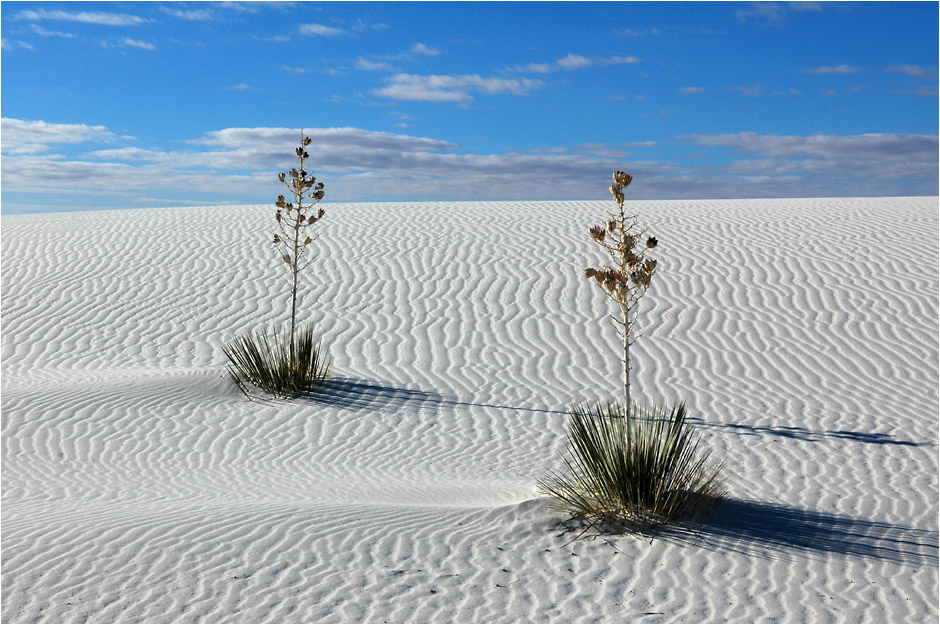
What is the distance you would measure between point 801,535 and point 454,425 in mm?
3590

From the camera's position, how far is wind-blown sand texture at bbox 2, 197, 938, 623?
12.7 ft

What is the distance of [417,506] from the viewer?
5039mm

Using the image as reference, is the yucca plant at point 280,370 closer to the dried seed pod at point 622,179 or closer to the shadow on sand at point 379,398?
the shadow on sand at point 379,398

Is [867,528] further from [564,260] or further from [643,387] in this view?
[564,260]

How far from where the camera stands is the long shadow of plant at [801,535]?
4320mm

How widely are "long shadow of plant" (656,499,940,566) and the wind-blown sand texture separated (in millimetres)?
24

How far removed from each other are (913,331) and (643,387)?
4.08 meters

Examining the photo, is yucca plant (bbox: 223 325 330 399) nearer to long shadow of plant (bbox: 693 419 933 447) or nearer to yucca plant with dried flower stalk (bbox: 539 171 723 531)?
long shadow of plant (bbox: 693 419 933 447)

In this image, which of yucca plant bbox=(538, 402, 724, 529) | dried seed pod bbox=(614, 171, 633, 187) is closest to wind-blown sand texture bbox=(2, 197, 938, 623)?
yucca plant bbox=(538, 402, 724, 529)

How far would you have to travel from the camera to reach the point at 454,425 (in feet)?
24.3

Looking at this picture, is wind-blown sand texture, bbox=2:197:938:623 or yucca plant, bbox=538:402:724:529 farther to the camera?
yucca plant, bbox=538:402:724:529

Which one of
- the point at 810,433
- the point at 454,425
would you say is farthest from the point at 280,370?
the point at 810,433

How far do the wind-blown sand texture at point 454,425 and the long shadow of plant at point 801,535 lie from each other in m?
0.02

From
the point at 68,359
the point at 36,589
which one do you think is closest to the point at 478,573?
the point at 36,589
